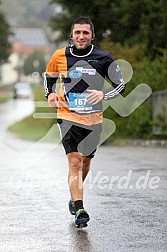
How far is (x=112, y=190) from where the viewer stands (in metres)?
11.4

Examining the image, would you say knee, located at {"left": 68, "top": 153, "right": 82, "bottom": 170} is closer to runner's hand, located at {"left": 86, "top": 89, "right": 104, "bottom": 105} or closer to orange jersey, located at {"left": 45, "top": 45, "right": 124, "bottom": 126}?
orange jersey, located at {"left": 45, "top": 45, "right": 124, "bottom": 126}

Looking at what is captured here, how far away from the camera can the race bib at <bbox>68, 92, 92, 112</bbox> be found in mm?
8391

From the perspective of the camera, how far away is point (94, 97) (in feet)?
27.2

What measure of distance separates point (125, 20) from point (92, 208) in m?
18.0

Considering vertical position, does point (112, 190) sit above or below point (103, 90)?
below

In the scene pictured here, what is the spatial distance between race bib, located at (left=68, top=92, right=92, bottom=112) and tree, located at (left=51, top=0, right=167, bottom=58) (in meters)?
16.3

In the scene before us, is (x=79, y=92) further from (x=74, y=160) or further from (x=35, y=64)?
(x=35, y=64)

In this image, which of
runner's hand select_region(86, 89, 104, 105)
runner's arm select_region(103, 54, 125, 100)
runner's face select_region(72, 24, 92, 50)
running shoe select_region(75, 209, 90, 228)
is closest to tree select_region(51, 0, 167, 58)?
runner's arm select_region(103, 54, 125, 100)

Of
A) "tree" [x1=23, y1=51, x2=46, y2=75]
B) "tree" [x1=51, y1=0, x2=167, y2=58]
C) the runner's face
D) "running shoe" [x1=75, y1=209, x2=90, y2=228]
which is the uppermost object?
the runner's face

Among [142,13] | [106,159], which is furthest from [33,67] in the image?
[106,159]

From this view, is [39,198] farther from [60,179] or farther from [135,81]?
[135,81]

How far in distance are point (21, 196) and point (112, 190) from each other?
1.29 meters

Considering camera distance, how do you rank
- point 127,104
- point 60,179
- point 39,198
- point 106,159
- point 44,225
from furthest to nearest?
1. point 127,104
2. point 106,159
3. point 60,179
4. point 39,198
5. point 44,225

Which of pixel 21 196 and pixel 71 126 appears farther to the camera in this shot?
pixel 21 196
